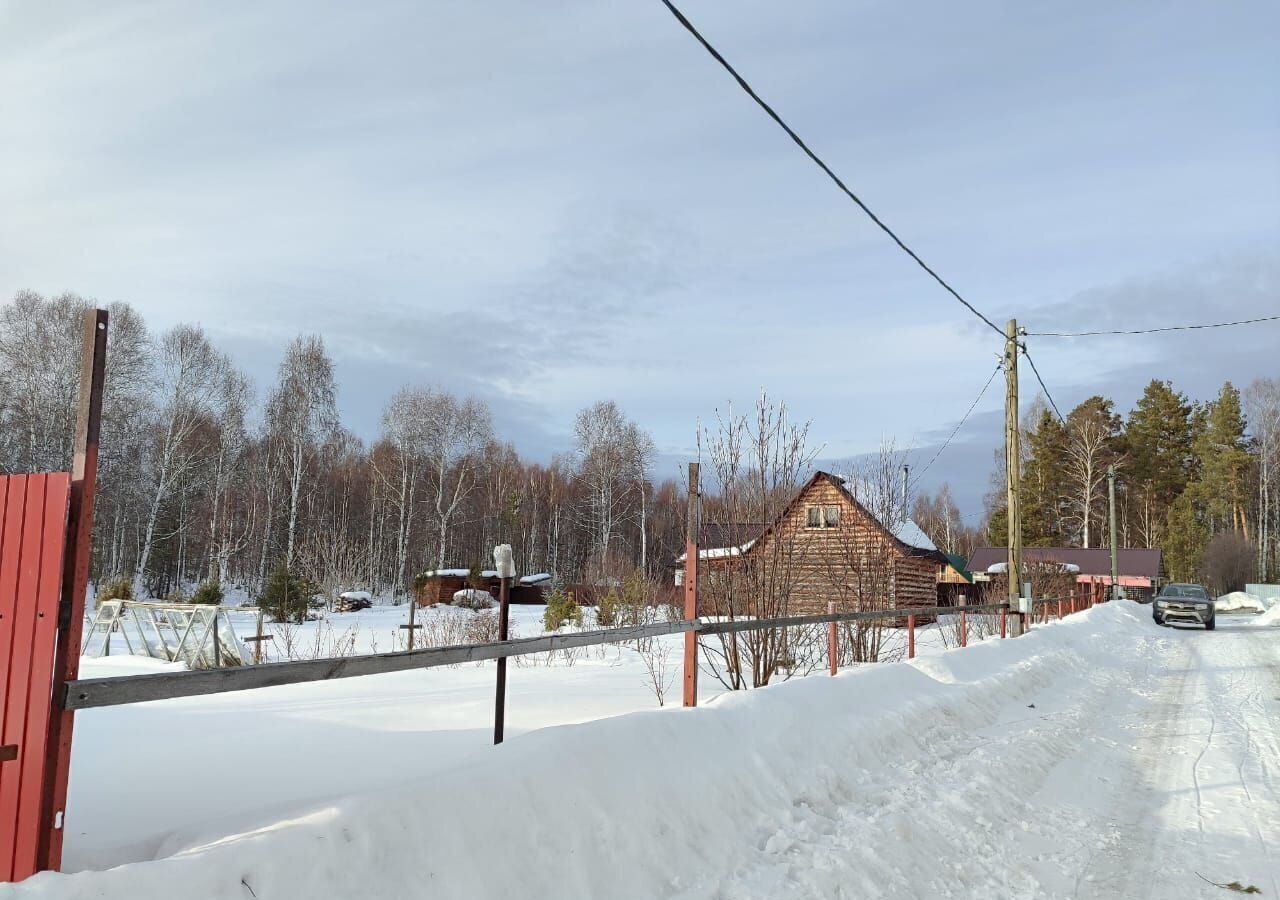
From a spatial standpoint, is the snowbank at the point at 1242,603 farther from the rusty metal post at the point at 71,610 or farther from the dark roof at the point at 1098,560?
the rusty metal post at the point at 71,610

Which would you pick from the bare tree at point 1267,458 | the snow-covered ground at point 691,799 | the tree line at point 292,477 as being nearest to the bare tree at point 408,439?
the tree line at point 292,477

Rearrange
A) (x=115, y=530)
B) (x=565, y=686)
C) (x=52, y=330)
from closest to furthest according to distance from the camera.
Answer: (x=565, y=686) → (x=52, y=330) → (x=115, y=530)

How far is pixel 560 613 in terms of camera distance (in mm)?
24438

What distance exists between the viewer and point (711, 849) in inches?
175

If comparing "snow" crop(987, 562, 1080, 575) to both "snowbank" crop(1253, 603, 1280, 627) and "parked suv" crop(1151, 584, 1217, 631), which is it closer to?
"parked suv" crop(1151, 584, 1217, 631)

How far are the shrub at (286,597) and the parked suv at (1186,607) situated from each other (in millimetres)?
30117

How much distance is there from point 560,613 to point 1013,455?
13.2m

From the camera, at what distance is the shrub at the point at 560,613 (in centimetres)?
2436

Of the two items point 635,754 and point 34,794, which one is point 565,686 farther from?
point 34,794

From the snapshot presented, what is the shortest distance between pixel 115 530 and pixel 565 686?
32886 mm

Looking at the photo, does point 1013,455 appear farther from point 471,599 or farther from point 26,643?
point 471,599

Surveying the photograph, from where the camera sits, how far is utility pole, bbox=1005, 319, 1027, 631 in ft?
59.8

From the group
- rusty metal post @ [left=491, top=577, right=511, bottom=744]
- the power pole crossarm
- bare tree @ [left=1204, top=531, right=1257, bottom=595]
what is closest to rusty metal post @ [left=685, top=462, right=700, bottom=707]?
rusty metal post @ [left=491, top=577, right=511, bottom=744]

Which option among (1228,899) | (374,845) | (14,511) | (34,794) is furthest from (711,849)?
(14,511)
